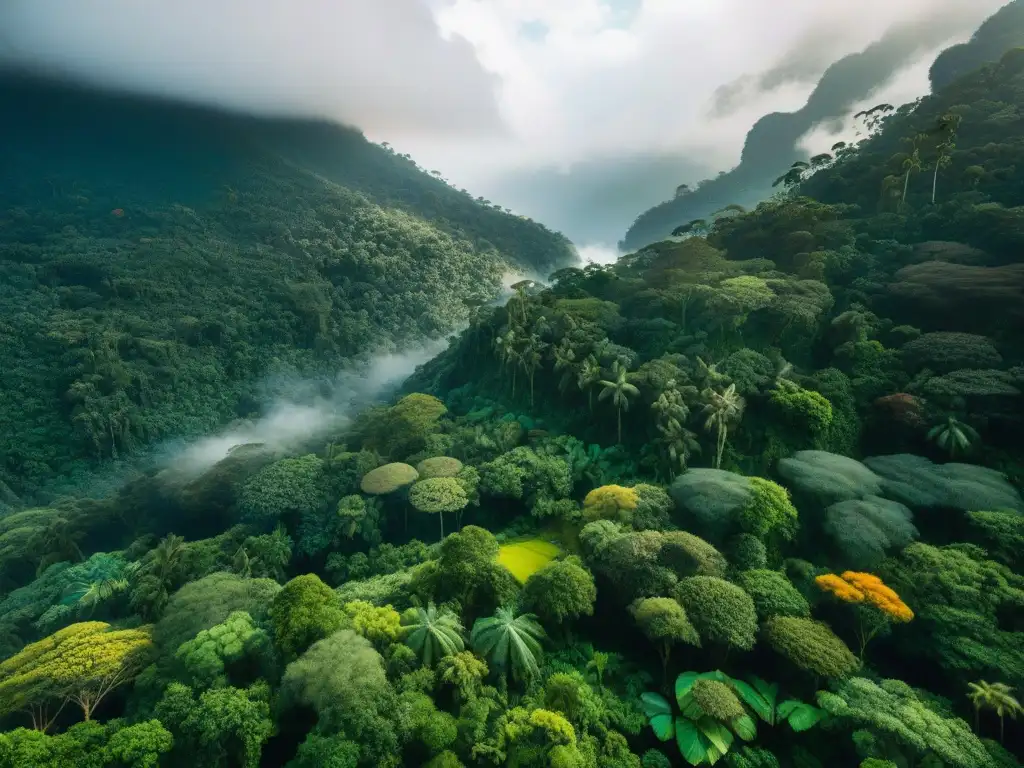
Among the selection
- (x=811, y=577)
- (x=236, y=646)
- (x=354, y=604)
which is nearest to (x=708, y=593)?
(x=811, y=577)

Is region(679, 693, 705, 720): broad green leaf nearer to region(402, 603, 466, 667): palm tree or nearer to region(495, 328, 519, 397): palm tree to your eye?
region(402, 603, 466, 667): palm tree

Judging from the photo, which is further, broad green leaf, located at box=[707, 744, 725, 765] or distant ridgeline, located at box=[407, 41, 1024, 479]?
distant ridgeline, located at box=[407, 41, 1024, 479]

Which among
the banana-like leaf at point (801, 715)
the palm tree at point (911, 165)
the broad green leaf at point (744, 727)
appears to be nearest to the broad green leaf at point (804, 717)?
the banana-like leaf at point (801, 715)

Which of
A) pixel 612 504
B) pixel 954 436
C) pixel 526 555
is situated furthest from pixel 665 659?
pixel 954 436

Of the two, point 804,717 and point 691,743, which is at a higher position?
point 804,717

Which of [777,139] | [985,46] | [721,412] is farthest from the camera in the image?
[777,139]

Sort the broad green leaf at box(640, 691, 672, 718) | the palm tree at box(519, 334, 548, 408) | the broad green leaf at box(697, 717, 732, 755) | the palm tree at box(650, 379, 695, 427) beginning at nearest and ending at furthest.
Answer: the broad green leaf at box(697, 717, 732, 755) < the broad green leaf at box(640, 691, 672, 718) < the palm tree at box(650, 379, 695, 427) < the palm tree at box(519, 334, 548, 408)

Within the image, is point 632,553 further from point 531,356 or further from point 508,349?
point 508,349

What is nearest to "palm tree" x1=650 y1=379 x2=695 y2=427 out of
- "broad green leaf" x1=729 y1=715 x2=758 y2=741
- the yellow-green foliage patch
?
the yellow-green foliage patch
